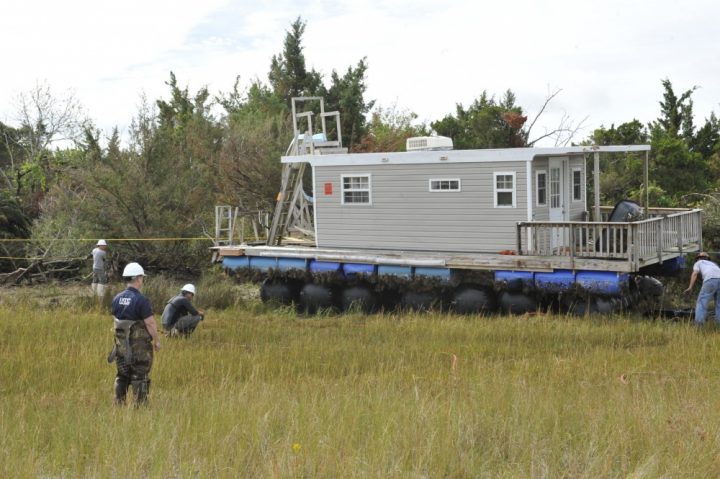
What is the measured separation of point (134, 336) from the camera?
9859 mm

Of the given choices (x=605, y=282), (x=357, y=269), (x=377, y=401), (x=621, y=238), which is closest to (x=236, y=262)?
(x=357, y=269)

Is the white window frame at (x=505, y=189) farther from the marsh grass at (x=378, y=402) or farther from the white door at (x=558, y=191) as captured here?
the marsh grass at (x=378, y=402)

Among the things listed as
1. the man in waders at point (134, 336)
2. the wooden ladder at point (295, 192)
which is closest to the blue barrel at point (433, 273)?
the wooden ladder at point (295, 192)

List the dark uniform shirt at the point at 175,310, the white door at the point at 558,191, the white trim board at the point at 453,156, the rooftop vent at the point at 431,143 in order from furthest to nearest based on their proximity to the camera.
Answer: the rooftop vent at the point at 431,143 → the white door at the point at 558,191 → the white trim board at the point at 453,156 → the dark uniform shirt at the point at 175,310

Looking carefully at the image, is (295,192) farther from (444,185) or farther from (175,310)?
(175,310)

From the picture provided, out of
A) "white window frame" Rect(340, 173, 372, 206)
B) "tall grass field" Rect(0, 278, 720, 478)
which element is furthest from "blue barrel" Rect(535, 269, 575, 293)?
"white window frame" Rect(340, 173, 372, 206)

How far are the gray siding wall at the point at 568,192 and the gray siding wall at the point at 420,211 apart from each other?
1.23 ft

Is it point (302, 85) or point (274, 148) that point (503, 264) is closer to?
point (274, 148)

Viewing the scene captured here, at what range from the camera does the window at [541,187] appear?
63.1 feet

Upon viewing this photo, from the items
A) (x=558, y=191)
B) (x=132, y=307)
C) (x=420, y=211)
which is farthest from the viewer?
(x=420, y=211)

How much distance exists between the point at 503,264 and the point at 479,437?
36.1ft

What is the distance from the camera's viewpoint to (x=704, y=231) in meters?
21.6

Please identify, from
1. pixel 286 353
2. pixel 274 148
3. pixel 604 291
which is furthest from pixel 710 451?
pixel 274 148

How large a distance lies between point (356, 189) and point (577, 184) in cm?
512
